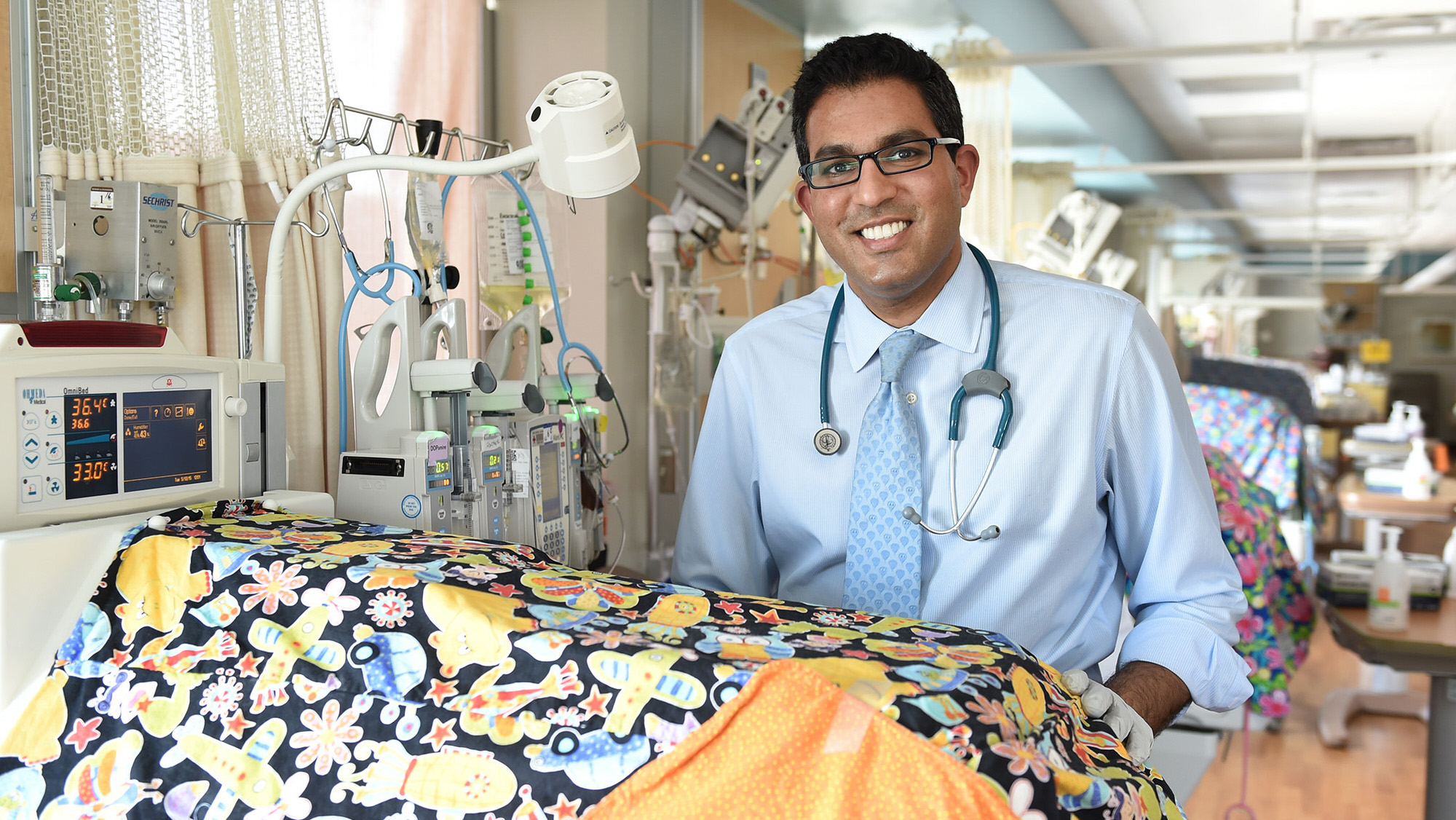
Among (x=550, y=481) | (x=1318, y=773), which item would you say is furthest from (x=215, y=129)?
(x=1318, y=773)

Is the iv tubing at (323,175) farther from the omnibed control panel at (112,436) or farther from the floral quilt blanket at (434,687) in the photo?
the floral quilt blanket at (434,687)

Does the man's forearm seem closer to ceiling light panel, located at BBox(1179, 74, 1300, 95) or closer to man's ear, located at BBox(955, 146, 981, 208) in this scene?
man's ear, located at BBox(955, 146, 981, 208)

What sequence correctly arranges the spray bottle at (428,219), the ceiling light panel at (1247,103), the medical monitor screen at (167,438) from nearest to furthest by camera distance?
the medical monitor screen at (167,438), the spray bottle at (428,219), the ceiling light panel at (1247,103)

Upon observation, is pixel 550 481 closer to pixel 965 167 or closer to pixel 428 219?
pixel 428 219

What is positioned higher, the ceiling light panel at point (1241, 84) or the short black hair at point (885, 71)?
the ceiling light panel at point (1241, 84)

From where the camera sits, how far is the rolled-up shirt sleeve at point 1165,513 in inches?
53.3

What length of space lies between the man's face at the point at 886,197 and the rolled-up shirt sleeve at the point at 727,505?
31 centimetres

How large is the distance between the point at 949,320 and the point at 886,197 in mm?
197

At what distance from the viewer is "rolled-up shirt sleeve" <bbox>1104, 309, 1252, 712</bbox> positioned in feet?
4.44

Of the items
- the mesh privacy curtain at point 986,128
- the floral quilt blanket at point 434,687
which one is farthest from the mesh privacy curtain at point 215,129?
Answer: the mesh privacy curtain at point 986,128

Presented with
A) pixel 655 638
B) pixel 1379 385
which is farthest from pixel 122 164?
pixel 1379 385

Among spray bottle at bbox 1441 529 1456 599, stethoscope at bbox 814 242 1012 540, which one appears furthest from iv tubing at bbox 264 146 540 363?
spray bottle at bbox 1441 529 1456 599

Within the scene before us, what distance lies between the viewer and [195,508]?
128 cm

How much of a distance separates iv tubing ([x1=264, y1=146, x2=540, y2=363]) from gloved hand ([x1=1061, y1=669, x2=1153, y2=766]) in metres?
0.87
